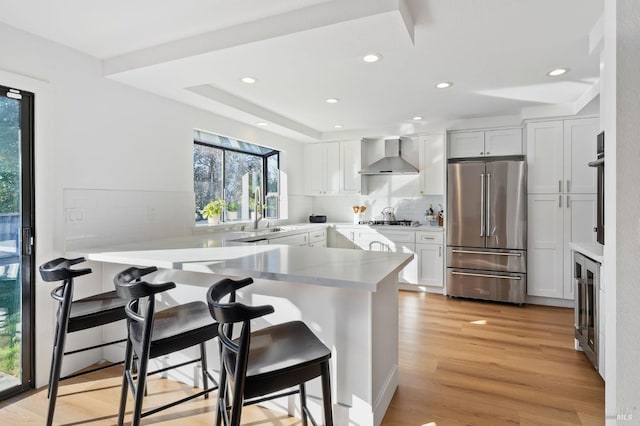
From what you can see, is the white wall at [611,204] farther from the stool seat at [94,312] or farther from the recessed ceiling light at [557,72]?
the stool seat at [94,312]

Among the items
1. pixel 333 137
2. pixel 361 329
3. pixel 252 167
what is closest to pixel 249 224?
pixel 252 167

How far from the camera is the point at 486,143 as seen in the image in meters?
4.62

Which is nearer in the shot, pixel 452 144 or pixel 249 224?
pixel 249 224

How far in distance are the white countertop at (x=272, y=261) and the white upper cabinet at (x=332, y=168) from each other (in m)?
3.09

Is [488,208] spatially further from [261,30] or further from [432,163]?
[261,30]

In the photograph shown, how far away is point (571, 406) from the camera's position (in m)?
2.12

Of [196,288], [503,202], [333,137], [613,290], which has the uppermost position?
[333,137]

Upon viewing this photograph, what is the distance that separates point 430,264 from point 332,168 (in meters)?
2.07

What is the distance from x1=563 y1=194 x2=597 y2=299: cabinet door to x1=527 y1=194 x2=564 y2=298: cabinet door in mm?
41

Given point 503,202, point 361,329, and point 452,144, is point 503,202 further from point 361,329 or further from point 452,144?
point 361,329

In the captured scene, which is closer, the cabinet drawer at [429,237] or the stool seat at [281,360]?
the stool seat at [281,360]

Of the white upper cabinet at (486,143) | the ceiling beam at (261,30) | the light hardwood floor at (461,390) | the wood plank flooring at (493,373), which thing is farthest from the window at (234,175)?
the white upper cabinet at (486,143)

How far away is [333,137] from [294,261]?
152 inches

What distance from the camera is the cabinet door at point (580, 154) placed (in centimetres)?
397
